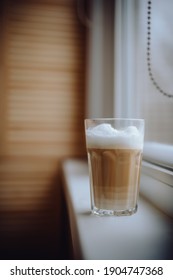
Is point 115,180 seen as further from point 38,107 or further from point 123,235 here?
point 38,107

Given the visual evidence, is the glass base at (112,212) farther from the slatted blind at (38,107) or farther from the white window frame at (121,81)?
the slatted blind at (38,107)

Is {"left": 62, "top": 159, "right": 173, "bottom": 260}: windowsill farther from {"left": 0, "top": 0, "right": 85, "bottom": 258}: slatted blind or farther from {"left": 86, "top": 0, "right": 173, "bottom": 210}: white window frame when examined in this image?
{"left": 0, "top": 0, "right": 85, "bottom": 258}: slatted blind

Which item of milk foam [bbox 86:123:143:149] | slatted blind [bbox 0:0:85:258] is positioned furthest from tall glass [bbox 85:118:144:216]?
slatted blind [bbox 0:0:85:258]

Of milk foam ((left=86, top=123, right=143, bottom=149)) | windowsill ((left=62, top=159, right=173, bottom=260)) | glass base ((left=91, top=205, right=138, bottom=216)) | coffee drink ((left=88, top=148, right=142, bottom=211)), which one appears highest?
milk foam ((left=86, top=123, right=143, bottom=149))

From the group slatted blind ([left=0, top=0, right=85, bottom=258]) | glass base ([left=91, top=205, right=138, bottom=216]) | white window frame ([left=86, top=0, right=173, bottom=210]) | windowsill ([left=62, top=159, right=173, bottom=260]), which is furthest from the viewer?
slatted blind ([left=0, top=0, right=85, bottom=258])

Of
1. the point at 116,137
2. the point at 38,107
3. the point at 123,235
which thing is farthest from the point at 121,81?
the point at 123,235
